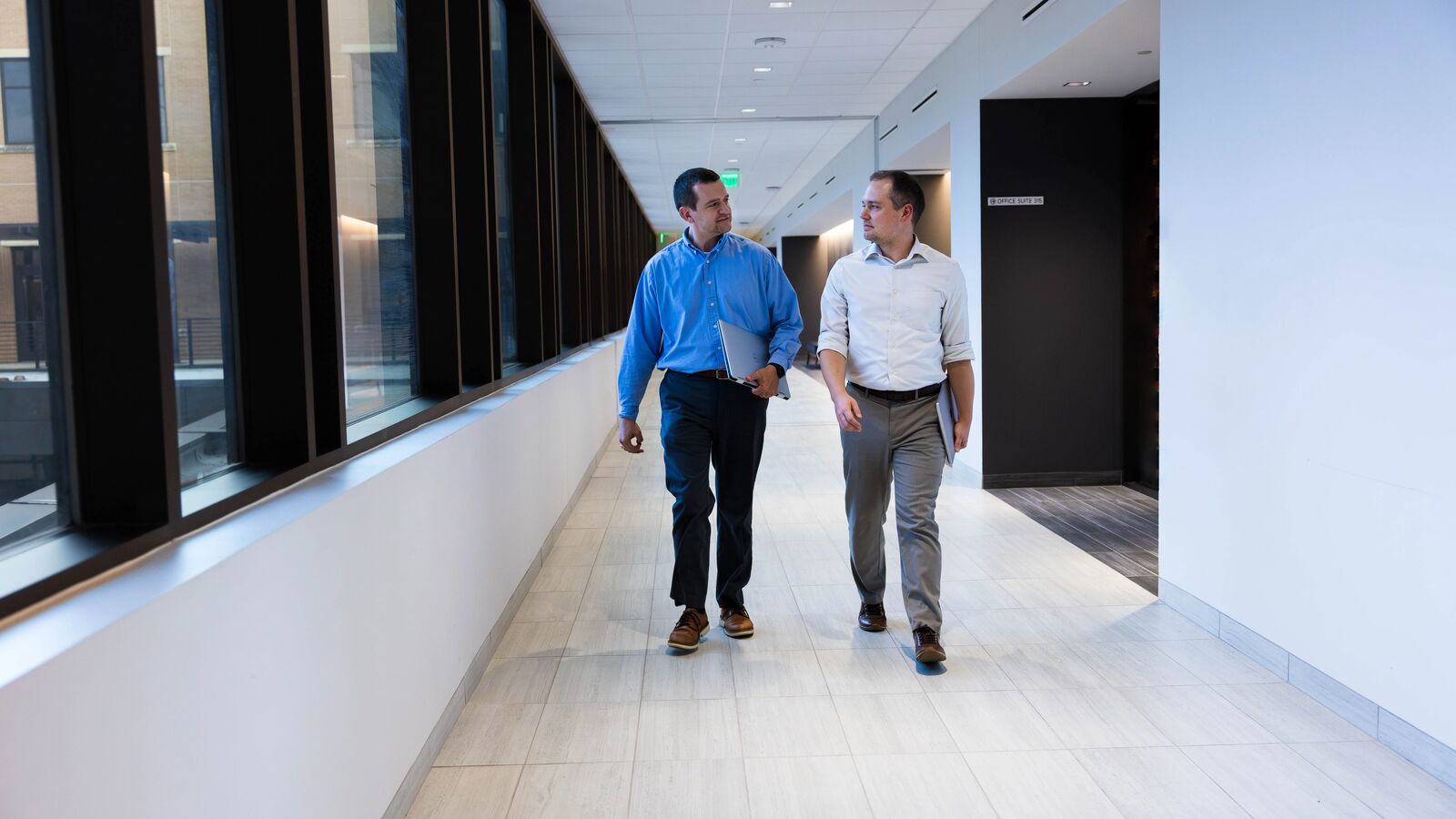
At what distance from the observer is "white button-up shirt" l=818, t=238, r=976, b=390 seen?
3.76 meters

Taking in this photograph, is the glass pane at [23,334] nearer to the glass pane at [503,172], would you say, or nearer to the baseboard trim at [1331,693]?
the baseboard trim at [1331,693]

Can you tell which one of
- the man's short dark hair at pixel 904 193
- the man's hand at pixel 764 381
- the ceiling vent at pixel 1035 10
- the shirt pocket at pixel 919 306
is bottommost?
the man's hand at pixel 764 381

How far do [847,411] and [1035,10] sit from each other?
346cm

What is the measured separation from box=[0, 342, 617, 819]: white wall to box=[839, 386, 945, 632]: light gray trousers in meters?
1.30

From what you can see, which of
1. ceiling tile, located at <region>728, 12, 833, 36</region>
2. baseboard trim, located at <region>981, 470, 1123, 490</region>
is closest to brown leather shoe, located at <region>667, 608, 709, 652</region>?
baseboard trim, located at <region>981, 470, 1123, 490</region>

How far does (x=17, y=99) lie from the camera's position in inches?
61.2

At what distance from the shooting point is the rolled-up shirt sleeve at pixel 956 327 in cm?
379

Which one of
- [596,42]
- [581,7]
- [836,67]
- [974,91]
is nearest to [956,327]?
[581,7]

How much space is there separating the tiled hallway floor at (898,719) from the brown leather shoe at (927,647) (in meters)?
0.05

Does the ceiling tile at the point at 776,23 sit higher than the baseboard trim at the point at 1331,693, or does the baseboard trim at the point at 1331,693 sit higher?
the ceiling tile at the point at 776,23

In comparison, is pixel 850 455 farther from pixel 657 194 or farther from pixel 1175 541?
pixel 657 194

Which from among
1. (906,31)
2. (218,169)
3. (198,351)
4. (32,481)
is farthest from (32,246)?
(906,31)

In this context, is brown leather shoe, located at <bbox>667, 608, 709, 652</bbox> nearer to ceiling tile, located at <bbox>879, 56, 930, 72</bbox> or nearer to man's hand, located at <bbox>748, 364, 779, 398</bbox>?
man's hand, located at <bbox>748, 364, 779, 398</bbox>

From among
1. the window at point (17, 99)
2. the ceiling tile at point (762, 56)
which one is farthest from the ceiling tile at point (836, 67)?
the window at point (17, 99)
